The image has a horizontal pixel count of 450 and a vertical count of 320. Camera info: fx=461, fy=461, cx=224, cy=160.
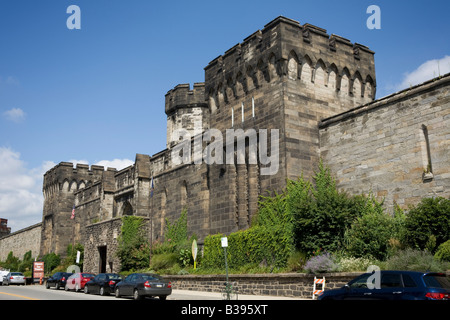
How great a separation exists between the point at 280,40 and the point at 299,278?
12.1 m

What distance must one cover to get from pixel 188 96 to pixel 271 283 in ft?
83.4

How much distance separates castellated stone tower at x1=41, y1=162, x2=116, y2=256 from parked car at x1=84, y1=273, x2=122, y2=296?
27.0 meters

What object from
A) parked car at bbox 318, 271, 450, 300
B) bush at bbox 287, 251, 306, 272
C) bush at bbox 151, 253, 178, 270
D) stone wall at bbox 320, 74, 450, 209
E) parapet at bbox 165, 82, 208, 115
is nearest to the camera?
parked car at bbox 318, 271, 450, 300

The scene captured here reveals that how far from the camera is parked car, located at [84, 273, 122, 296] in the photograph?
22.5 meters

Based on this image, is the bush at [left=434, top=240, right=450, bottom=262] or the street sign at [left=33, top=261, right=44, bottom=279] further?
the street sign at [left=33, top=261, right=44, bottom=279]

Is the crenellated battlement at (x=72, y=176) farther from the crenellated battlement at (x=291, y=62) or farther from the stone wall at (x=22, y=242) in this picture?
the crenellated battlement at (x=291, y=62)

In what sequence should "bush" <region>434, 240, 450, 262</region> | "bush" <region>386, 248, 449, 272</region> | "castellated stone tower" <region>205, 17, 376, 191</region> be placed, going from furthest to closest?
"castellated stone tower" <region>205, 17, 376, 191</region>, "bush" <region>434, 240, 450, 262</region>, "bush" <region>386, 248, 449, 272</region>

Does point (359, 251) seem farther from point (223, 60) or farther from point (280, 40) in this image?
point (223, 60)

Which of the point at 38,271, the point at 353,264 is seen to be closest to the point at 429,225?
the point at 353,264

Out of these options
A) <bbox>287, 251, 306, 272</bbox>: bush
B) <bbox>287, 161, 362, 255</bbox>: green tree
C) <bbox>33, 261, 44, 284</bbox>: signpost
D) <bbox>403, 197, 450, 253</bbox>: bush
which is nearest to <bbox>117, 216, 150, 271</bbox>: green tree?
<bbox>33, 261, 44, 284</bbox>: signpost

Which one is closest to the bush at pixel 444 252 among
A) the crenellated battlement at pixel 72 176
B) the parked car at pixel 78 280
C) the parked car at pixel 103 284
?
the parked car at pixel 103 284

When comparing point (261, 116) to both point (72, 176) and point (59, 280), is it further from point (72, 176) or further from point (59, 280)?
point (72, 176)

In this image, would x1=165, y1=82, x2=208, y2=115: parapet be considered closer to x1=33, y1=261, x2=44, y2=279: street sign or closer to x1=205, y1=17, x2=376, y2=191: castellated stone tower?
x1=205, y1=17, x2=376, y2=191: castellated stone tower

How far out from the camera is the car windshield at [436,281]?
33.0 ft
